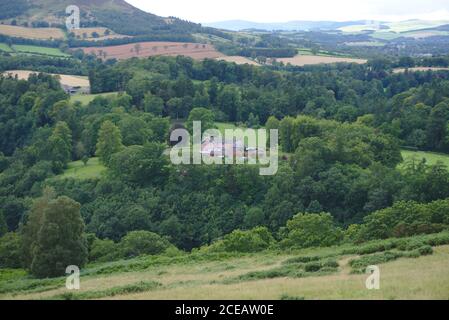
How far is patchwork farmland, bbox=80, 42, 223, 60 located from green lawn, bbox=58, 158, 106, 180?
165ft

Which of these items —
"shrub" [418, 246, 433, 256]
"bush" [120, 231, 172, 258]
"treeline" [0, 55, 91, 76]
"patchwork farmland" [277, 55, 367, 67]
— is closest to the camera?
"shrub" [418, 246, 433, 256]

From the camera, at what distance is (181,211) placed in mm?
47125

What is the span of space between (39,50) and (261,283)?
104 m

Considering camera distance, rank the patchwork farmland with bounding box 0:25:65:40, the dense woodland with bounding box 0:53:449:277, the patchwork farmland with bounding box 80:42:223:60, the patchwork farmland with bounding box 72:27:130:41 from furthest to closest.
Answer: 1. the patchwork farmland with bounding box 72:27:130:41
2. the patchwork farmland with bounding box 0:25:65:40
3. the patchwork farmland with bounding box 80:42:223:60
4. the dense woodland with bounding box 0:53:449:277

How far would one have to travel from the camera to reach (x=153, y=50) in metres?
113

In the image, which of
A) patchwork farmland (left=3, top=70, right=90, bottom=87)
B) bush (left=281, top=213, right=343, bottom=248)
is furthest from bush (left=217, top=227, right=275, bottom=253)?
patchwork farmland (left=3, top=70, right=90, bottom=87)

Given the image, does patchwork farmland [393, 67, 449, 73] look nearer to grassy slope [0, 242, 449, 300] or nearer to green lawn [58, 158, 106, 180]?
green lawn [58, 158, 106, 180]

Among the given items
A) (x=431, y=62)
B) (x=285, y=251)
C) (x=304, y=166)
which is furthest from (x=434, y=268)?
(x=431, y=62)

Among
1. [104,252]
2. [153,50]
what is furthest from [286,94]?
[104,252]

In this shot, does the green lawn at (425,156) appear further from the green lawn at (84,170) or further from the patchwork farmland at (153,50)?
the patchwork farmland at (153,50)

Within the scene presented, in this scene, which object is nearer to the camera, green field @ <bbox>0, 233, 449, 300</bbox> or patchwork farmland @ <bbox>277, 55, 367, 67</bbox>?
green field @ <bbox>0, 233, 449, 300</bbox>

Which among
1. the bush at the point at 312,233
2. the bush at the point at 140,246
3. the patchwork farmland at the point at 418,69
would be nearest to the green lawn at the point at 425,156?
the bush at the point at 312,233

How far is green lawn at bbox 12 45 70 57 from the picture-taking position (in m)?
111

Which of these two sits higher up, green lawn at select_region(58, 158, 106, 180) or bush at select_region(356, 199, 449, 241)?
bush at select_region(356, 199, 449, 241)
